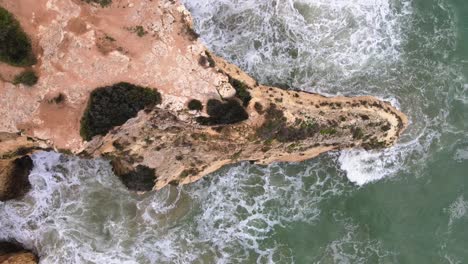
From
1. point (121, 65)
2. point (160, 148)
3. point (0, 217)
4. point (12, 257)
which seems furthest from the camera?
point (0, 217)

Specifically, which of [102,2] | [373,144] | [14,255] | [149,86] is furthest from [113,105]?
[373,144]

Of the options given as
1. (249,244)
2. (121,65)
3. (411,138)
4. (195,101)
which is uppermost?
(121,65)

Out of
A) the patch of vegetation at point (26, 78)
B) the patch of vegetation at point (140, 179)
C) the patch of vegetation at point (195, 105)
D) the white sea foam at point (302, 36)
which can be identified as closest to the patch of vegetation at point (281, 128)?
the patch of vegetation at point (195, 105)

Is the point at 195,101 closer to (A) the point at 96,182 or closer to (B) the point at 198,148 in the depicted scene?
(B) the point at 198,148

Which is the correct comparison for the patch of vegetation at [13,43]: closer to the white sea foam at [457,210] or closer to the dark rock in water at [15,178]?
the dark rock in water at [15,178]

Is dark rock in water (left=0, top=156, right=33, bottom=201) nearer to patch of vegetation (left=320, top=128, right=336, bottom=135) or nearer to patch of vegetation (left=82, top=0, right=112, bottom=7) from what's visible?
patch of vegetation (left=82, top=0, right=112, bottom=7)

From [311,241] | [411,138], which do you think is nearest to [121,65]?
[311,241]
